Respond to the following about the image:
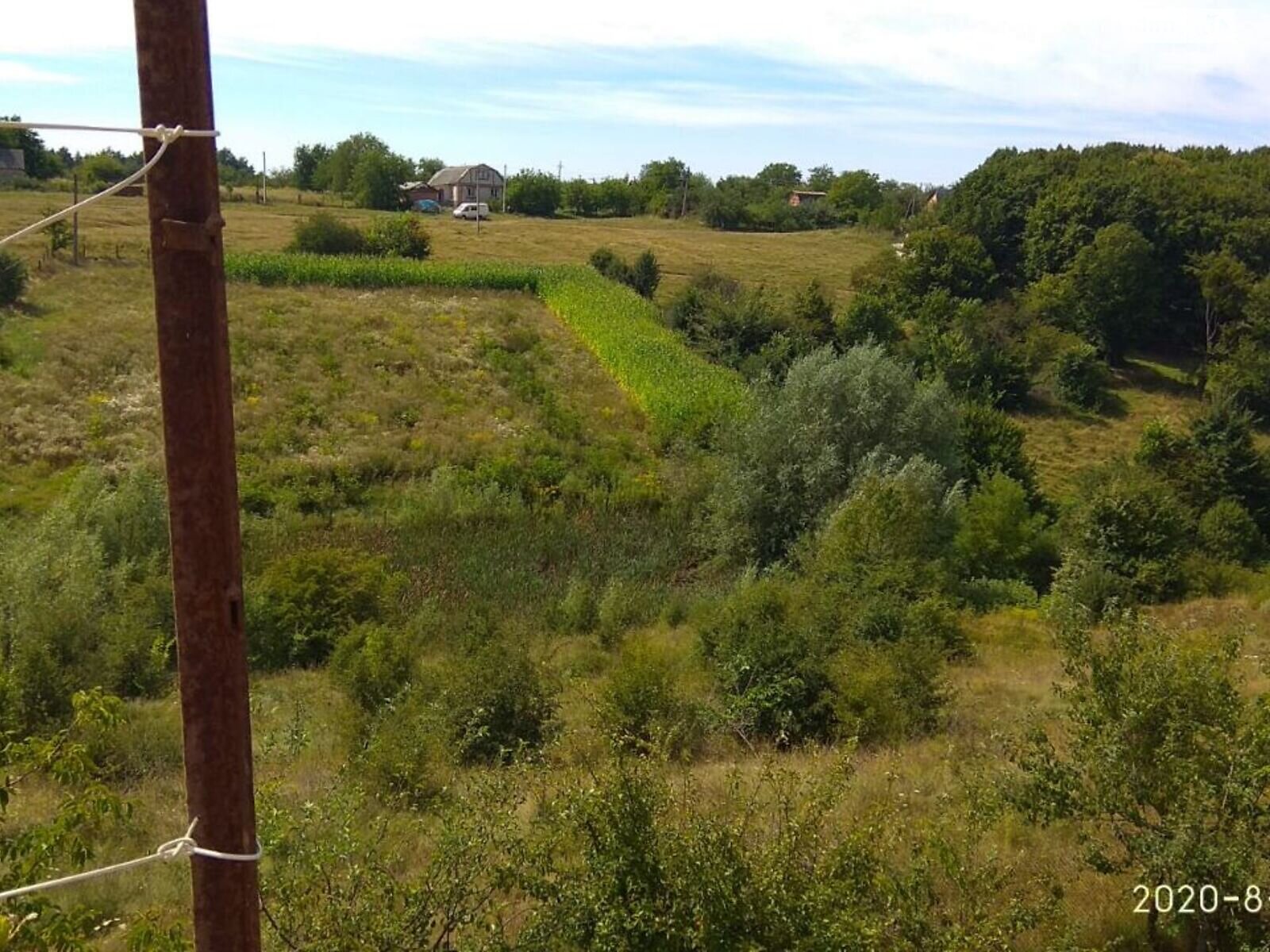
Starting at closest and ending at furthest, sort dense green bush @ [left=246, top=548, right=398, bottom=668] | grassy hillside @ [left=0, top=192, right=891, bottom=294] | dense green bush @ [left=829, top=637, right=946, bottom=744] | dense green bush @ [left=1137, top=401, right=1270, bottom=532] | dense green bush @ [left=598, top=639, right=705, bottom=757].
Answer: dense green bush @ [left=598, top=639, right=705, bottom=757] < dense green bush @ [left=829, top=637, right=946, bottom=744] < dense green bush @ [left=246, top=548, right=398, bottom=668] < dense green bush @ [left=1137, top=401, right=1270, bottom=532] < grassy hillside @ [left=0, top=192, right=891, bottom=294]

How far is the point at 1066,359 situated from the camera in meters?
39.5

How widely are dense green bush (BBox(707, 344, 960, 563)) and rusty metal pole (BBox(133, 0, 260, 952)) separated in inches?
681

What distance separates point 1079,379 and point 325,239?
31.4m

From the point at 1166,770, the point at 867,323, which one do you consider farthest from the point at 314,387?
the point at 1166,770

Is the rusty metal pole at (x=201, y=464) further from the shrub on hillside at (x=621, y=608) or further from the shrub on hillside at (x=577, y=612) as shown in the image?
the shrub on hillside at (x=577, y=612)

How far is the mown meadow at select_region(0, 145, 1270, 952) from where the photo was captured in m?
4.82

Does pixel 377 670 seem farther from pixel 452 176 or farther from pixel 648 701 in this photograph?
pixel 452 176

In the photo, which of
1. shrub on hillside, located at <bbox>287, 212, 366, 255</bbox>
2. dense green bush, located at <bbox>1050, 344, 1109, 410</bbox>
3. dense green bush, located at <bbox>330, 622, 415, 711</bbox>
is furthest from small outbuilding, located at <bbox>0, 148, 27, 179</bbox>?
dense green bush, located at <bbox>330, 622, 415, 711</bbox>

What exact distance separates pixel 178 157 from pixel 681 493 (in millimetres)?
20680

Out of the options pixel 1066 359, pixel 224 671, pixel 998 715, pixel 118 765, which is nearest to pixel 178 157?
pixel 224 671

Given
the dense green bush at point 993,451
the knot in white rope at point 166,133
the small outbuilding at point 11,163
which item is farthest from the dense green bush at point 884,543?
the small outbuilding at point 11,163

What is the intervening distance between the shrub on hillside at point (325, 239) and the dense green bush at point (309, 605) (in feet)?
96.7

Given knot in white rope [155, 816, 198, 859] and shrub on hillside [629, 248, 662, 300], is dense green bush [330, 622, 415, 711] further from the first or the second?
shrub on hillside [629, 248, 662, 300]

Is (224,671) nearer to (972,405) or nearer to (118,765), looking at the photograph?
(118,765)
